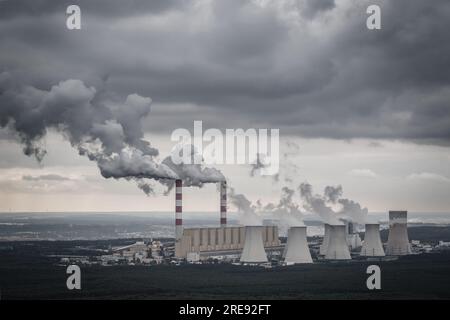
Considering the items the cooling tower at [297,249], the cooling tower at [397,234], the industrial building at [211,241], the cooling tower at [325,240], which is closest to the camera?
the cooling tower at [297,249]

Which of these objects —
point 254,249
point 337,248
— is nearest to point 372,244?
point 337,248

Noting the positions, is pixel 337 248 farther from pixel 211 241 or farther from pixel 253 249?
pixel 211 241

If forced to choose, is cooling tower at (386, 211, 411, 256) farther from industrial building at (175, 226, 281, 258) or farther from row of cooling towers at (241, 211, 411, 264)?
industrial building at (175, 226, 281, 258)

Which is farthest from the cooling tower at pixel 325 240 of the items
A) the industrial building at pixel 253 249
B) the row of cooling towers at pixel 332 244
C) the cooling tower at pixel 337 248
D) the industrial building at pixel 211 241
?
the industrial building at pixel 253 249

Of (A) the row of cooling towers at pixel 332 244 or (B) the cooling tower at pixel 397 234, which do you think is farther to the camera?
(B) the cooling tower at pixel 397 234

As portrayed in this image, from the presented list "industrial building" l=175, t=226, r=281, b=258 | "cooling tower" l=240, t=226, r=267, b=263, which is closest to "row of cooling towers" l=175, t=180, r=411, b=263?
"cooling tower" l=240, t=226, r=267, b=263

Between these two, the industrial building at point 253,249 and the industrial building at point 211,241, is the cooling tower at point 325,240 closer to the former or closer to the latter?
the industrial building at point 211,241

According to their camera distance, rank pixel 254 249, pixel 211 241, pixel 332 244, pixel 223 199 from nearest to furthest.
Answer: pixel 254 249
pixel 332 244
pixel 211 241
pixel 223 199
